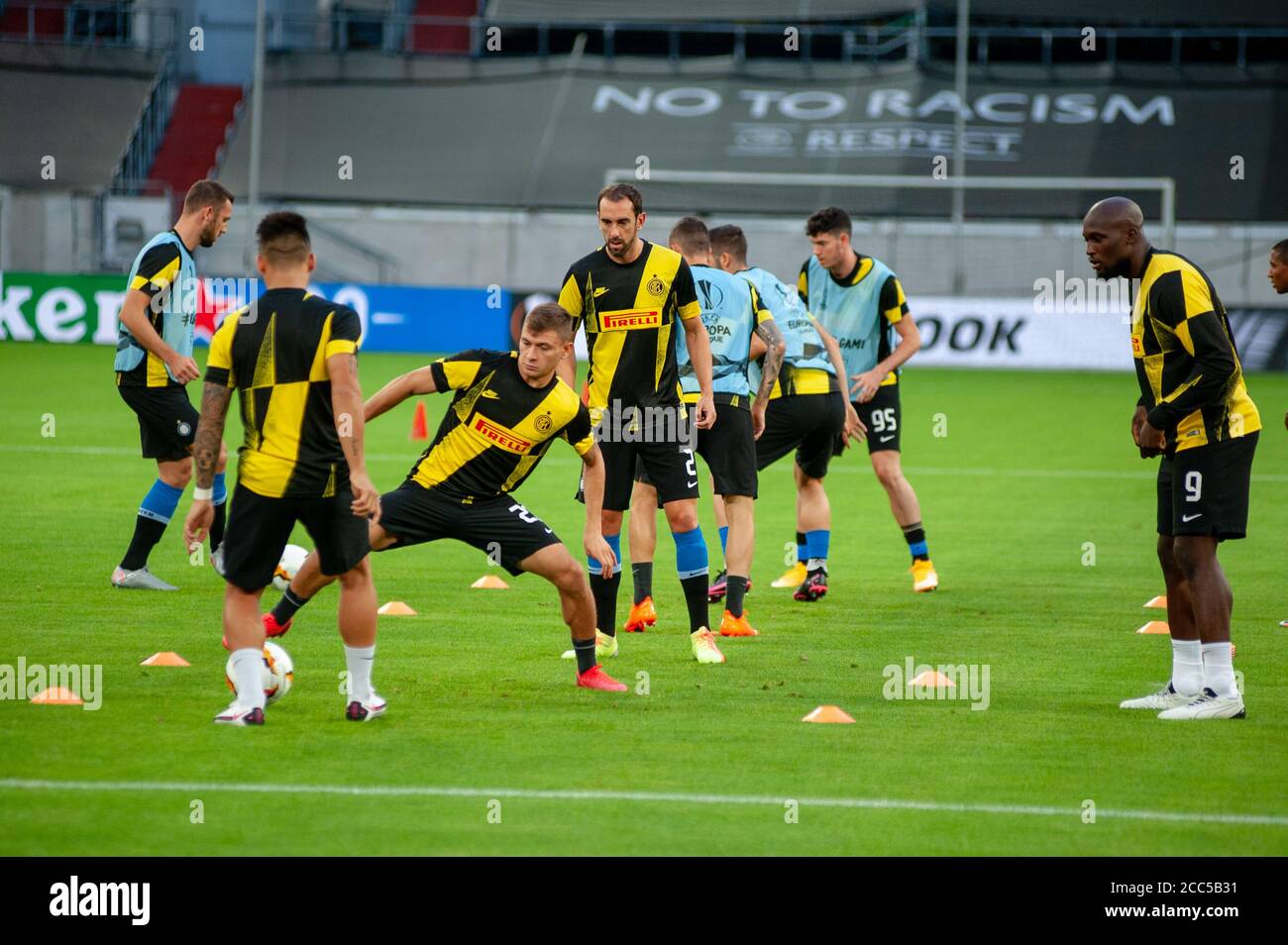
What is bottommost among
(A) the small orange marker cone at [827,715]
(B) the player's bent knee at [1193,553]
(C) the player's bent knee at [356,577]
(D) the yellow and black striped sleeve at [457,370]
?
(A) the small orange marker cone at [827,715]

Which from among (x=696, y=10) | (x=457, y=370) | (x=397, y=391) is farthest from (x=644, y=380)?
(x=696, y=10)

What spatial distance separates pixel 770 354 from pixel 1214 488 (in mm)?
3093

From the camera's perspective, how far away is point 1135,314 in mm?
7477

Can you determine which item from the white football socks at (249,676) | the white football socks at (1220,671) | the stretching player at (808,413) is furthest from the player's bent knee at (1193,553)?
the white football socks at (249,676)

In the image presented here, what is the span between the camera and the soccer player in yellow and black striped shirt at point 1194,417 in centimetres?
717

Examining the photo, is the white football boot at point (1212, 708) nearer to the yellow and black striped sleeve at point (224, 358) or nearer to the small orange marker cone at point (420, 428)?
the yellow and black striped sleeve at point (224, 358)

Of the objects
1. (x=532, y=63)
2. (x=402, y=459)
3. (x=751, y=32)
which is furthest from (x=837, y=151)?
(x=402, y=459)

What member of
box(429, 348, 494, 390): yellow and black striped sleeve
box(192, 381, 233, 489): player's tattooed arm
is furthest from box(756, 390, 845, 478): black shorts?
box(192, 381, 233, 489): player's tattooed arm

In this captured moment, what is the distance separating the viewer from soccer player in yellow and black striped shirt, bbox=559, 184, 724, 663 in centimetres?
851

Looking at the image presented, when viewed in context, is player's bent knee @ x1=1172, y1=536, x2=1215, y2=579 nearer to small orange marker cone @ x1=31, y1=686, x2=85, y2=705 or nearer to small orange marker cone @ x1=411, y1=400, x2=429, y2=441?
small orange marker cone @ x1=31, y1=686, x2=85, y2=705

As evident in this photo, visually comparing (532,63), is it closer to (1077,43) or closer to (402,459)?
(1077,43)

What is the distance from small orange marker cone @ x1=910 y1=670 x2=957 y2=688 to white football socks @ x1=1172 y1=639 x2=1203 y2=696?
0.97 m

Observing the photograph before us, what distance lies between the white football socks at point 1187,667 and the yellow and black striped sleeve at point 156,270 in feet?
19.5

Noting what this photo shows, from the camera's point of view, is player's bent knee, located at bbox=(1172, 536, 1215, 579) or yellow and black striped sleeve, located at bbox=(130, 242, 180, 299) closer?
player's bent knee, located at bbox=(1172, 536, 1215, 579)
